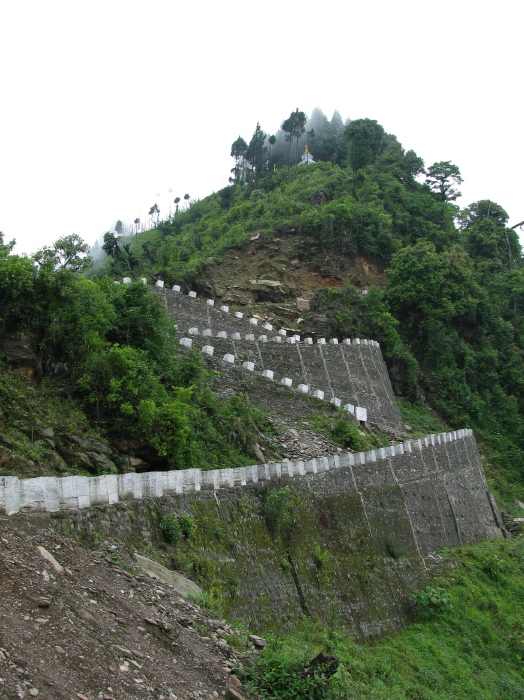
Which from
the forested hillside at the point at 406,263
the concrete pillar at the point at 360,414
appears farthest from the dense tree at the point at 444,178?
the concrete pillar at the point at 360,414

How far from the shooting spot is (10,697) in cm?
568

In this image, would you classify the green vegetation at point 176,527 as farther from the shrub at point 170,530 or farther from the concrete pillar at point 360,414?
the concrete pillar at point 360,414

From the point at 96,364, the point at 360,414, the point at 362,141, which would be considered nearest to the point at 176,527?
the point at 96,364

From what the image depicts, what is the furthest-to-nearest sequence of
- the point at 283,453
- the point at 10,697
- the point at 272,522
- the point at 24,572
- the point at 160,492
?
1. the point at 283,453
2. the point at 272,522
3. the point at 160,492
4. the point at 24,572
5. the point at 10,697

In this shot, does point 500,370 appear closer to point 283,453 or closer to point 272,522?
point 283,453

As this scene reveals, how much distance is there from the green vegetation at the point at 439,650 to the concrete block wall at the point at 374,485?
5.55 ft

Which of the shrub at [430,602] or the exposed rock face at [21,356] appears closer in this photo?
the exposed rock face at [21,356]

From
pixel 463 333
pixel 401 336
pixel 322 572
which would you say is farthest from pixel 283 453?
pixel 463 333

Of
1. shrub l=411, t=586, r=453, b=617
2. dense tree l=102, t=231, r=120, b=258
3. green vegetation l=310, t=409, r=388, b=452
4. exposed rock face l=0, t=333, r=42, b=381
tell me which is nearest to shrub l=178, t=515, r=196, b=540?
exposed rock face l=0, t=333, r=42, b=381

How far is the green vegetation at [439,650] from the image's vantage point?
30.6 feet

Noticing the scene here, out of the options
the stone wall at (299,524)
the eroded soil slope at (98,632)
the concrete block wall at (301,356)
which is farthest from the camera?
the concrete block wall at (301,356)

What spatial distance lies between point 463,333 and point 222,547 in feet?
131

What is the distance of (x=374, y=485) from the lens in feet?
70.0

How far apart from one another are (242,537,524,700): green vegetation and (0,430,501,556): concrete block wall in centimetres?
169
